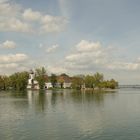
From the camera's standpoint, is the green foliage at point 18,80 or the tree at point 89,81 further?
the tree at point 89,81

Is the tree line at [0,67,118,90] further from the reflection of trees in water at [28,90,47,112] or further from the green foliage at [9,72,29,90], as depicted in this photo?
the reflection of trees in water at [28,90,47,112]

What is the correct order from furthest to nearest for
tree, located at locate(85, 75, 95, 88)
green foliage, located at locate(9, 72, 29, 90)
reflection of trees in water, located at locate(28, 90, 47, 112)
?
tree, located at locate(85, 75, 95, 88), green foliage, located at locate(9, 72, 29, 90), reflection of trees in water, located at locate(28, 90, 47, 112)

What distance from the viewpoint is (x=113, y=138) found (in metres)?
27.4

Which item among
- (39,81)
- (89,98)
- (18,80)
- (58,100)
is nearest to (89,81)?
(39,81)

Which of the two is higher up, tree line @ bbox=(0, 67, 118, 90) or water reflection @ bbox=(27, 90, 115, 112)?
tree line @ bbox=(0, 67, 118, 90)

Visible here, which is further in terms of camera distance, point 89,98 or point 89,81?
point 89,81

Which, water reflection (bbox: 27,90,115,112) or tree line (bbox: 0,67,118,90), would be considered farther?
tree line (bbox: 0,67,118,90)

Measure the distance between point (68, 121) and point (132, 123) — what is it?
7.71 meters

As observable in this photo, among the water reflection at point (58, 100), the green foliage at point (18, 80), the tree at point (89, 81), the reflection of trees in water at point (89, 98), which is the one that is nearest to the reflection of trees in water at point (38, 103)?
the water reflection at point (58, 100)

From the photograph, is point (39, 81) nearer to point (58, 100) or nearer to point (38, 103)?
point (58, 100)

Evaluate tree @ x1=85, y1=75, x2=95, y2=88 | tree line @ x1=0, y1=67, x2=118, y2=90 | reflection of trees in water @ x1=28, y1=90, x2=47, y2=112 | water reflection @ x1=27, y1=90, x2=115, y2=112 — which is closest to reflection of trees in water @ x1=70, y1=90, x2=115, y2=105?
water reflection @ x1=27, y1=90, x2=115, y2=112

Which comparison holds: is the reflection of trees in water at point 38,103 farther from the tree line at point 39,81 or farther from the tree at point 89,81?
the tree at point 89,81

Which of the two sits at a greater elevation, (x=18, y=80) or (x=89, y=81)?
(x=18, y=80)

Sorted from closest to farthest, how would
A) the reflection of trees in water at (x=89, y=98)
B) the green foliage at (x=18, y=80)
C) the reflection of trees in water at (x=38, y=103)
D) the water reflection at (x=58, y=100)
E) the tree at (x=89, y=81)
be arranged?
the reflection of trees in water at (x=38, y=103) < the water reflection at (x=58, y=100) < the reflection of trees in water at (x=89, y=98) < the green foliage at (x=18, y=80) < the tree at (x=89, y=81)
